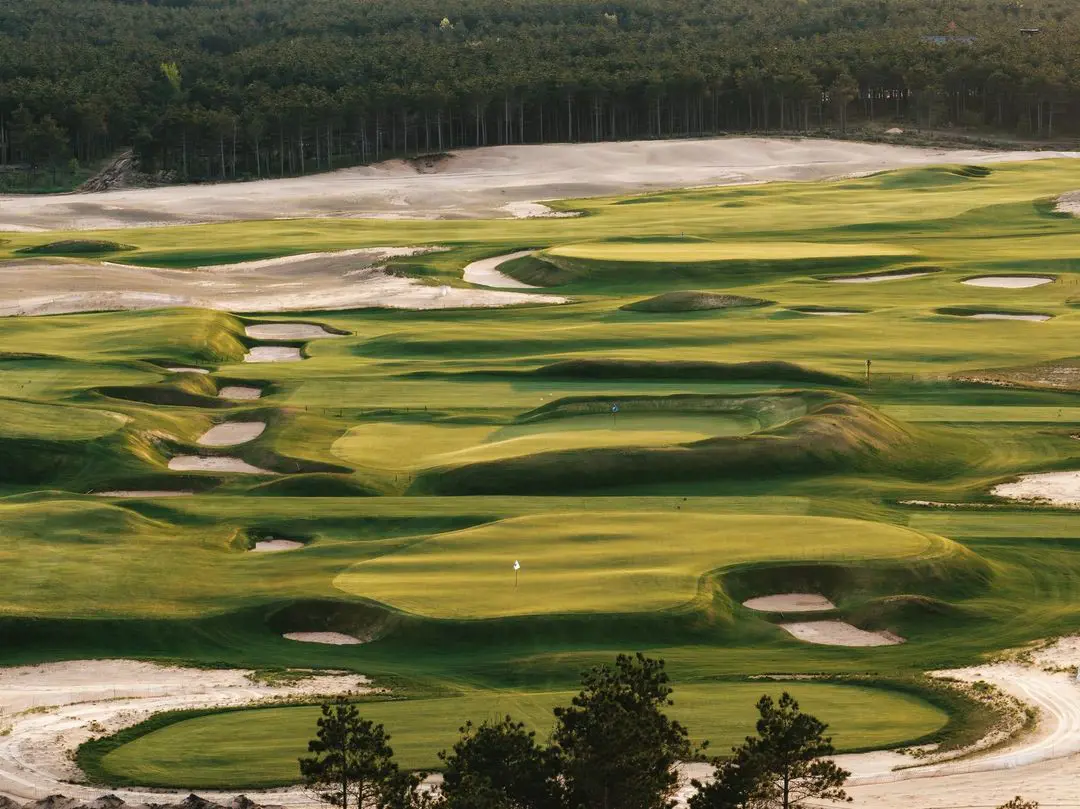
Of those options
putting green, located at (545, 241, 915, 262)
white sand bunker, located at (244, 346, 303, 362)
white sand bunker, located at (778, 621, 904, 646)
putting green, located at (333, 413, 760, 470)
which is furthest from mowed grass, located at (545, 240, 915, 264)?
white sand bunker, located at (778, 621, 904, 646)

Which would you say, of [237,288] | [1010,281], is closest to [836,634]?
Result: [1010,281]

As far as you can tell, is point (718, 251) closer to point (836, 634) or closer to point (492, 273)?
point (492, 273)

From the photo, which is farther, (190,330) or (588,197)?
(588,197)

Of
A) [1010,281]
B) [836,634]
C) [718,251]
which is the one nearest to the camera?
[836,634]

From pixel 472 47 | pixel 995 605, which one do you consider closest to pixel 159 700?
pixel 995 605

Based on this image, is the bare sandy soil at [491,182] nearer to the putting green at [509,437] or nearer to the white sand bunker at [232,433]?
the white sand bunker at [232,433]

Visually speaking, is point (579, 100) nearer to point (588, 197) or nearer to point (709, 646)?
point (588, 197)
